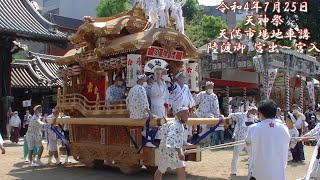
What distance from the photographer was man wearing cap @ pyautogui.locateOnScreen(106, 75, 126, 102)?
10203 mm

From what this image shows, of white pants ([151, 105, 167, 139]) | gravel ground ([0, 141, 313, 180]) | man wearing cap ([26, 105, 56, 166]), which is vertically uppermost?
white pants ([151, 105, 167, 139])

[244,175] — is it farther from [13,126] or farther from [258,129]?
[13,126]

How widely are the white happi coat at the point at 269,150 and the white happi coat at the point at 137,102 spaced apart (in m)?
3.90

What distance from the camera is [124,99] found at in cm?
983

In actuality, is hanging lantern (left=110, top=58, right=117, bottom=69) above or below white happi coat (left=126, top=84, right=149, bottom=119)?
above

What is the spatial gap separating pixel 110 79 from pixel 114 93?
0.63 meters

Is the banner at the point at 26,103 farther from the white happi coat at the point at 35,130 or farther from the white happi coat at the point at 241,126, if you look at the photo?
the white happi coat at the point at 241,126

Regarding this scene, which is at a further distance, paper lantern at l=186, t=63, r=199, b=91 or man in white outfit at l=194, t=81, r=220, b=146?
paper lantern at l=186, t=63, r=199, b=91

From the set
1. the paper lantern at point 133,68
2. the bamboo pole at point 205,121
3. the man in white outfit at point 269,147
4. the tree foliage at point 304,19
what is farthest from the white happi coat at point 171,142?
the tree foliage at point 304,19

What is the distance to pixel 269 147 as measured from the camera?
5.19m

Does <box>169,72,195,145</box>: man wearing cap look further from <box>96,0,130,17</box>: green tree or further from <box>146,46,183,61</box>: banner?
<box>96,0,130,17</box>: green tree

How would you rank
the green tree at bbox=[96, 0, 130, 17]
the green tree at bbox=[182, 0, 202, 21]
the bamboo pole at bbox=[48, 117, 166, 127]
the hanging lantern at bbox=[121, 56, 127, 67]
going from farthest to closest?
1. the green tree at bbox=[182, 0, 202, 21]
2. the green tree at bbox=[96, 0, 130, 17]
3. the hanging lantern at bbox=[121, 56, 127, 67]
4. the bamboo pole at bbox=[48, 117, 166, 127]

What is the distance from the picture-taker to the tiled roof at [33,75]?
22969mm

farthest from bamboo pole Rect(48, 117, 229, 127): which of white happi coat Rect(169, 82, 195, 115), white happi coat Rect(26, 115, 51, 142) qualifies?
white happi coat Rect(26, 115, 51, 142)
